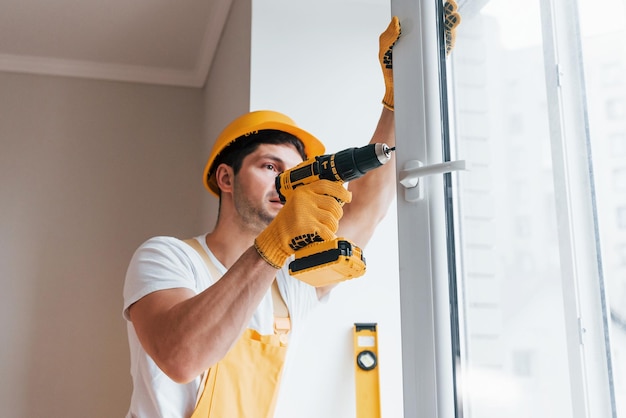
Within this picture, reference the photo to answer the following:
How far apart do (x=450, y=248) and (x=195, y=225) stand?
2509 mm

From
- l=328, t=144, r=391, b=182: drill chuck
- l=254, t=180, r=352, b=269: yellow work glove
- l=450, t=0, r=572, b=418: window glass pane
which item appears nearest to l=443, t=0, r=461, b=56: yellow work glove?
l=450, t=0, r=572, b=418: window glass pane

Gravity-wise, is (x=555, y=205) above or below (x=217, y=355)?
above

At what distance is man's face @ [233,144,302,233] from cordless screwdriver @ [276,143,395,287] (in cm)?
45

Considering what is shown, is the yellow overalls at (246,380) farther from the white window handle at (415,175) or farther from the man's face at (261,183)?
the white window handle at (415,175)

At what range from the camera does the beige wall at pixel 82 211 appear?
315 cm

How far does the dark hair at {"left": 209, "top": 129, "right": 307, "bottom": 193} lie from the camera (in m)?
1.79

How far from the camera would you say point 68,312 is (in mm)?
3234

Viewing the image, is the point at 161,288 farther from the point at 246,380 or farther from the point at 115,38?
the point at 115,38

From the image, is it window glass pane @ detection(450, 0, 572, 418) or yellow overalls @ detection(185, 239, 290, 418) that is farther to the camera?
yellow overalls @ detection(185, 239, 290, 418)

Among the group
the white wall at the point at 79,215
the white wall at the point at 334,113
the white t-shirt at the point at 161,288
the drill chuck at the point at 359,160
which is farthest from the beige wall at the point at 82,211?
the drill chuck at the point at 359,160

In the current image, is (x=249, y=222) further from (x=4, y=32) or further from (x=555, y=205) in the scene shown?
(x=4, y=32)

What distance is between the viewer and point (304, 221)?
4.03ft

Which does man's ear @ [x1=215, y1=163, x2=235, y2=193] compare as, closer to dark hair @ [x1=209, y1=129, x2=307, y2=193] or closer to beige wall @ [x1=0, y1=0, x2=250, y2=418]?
dark hair @ [x1=209, y1=129, x2=307, y2=193]

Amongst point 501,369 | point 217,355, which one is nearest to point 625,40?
point 501,369
